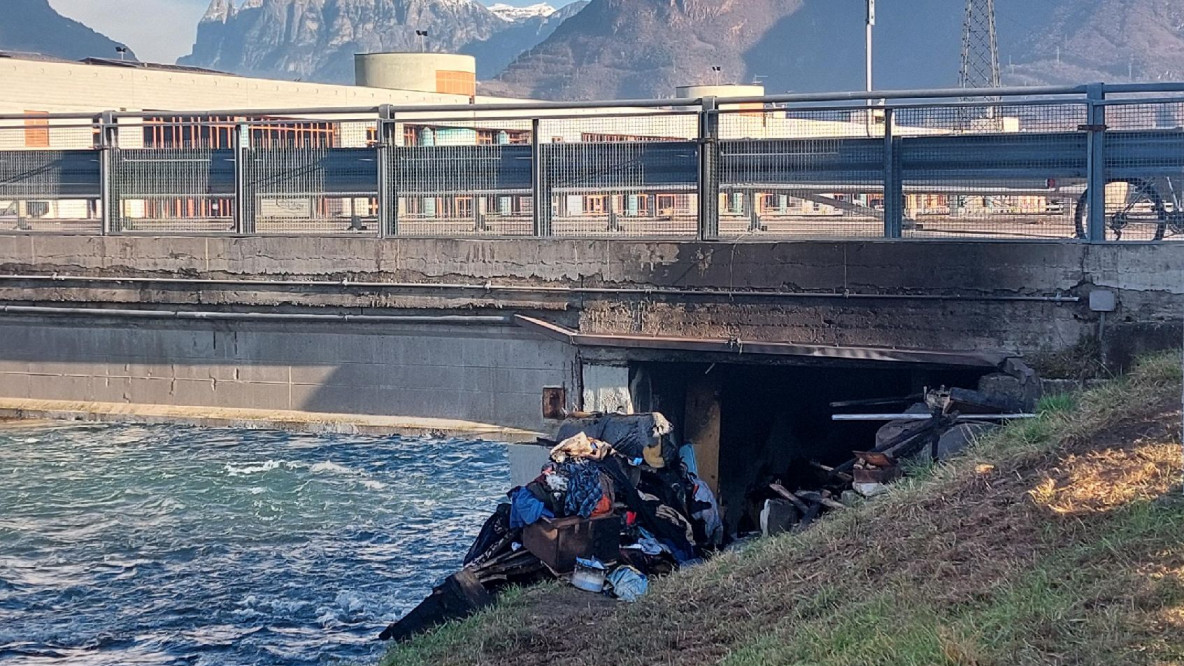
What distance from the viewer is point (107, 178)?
14656mm

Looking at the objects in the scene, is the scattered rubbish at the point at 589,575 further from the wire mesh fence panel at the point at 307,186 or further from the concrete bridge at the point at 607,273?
the wire mesh fence panel at the point at 307,186

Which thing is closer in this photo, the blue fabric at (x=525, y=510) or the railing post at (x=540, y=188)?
the blue fabric at (x=525, y=510)

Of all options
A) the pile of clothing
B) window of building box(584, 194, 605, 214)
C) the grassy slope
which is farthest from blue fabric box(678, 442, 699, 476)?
the grassy slope

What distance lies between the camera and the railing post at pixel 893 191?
40.5ft

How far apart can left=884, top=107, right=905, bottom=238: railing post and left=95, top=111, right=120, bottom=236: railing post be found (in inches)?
318

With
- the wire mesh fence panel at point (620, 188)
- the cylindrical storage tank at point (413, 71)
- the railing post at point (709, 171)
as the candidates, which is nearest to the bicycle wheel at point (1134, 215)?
the railing post at point (709, 171)

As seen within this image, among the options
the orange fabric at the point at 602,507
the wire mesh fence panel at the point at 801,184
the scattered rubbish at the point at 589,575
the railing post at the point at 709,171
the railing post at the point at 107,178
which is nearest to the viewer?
the scattered rubbish at the point at 589,575

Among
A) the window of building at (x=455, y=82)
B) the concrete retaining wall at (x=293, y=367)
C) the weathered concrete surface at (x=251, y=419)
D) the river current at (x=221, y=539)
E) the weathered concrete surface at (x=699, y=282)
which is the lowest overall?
the river current at (x=221, y=539)

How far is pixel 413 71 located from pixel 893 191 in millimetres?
60979

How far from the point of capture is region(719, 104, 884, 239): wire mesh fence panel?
1252cm

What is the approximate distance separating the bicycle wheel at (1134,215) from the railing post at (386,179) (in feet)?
21.4

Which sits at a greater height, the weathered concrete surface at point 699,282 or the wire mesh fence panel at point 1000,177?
the wire mesh fence panel at point 1000,177

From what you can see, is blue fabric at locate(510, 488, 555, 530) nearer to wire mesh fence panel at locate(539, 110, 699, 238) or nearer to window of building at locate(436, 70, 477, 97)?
wire mesh fence panel at locate(539, 110, 699, 238)

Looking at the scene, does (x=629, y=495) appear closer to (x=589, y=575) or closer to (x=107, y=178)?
(x=589, y=575)
